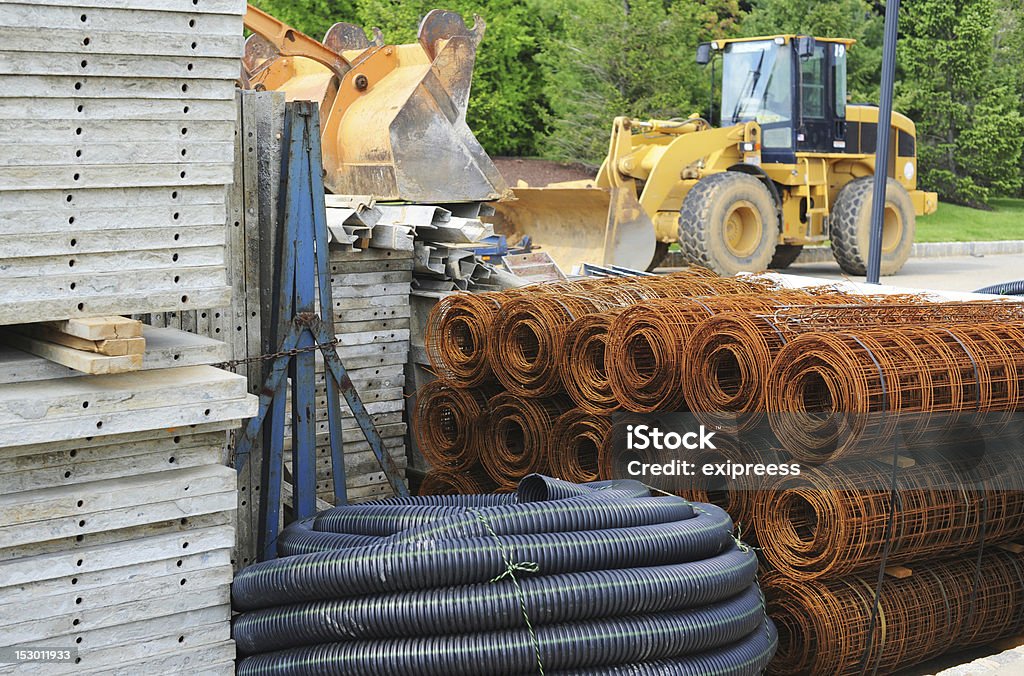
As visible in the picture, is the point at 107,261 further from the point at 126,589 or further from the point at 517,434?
the point at 517,434

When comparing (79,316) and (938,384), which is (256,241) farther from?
(938,384)

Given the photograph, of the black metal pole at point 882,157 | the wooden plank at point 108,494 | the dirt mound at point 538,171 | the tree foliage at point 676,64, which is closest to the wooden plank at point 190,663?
the wooden plank at point 108,494

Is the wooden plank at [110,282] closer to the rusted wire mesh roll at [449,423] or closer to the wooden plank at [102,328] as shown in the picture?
the wooden plank at [102,328]

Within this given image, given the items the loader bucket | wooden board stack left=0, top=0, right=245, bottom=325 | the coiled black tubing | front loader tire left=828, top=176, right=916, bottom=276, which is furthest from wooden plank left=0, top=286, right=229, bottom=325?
front loader tire left=828, top=176, right=916, bottom=276

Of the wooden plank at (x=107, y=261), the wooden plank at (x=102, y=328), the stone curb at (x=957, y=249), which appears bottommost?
the stone curb at (x=957, y=249)

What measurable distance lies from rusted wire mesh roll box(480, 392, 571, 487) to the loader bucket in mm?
7560

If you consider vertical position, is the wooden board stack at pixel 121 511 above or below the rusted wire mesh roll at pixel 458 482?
above

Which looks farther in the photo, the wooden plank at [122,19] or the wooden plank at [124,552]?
the wooden plank at [124,552]

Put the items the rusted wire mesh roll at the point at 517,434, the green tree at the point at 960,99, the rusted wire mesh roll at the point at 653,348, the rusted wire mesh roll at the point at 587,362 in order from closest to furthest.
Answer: the rusted wire mesh roll at the point at 653,348
the rusted wire mesh roll at the point at 587,362
the rusted wire mesh roll at the point at 517,434
the green tree at the point at 960,99

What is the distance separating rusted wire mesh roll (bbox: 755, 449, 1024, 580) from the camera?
208 inches

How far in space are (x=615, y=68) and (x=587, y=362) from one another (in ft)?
75.4

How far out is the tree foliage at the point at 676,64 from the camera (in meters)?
27.9

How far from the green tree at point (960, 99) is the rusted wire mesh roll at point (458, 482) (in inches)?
1123

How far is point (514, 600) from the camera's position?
4422mm
